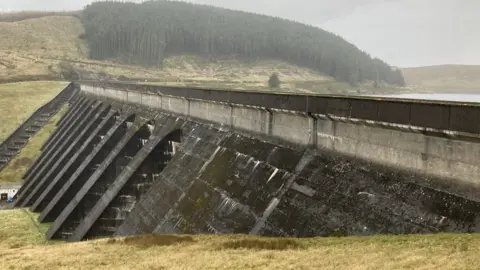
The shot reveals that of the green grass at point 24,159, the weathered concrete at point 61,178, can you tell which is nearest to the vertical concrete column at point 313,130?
the weathered concrete at point 61,178

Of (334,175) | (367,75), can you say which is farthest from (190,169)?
(367,75)

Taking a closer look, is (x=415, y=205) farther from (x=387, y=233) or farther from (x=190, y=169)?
(x=190, y=169)

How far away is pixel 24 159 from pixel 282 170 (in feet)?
134

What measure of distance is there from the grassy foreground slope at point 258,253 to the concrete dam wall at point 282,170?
0.96 m

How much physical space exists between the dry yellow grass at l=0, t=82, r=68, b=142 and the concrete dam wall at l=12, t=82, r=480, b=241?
114 ft

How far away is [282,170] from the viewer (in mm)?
13984

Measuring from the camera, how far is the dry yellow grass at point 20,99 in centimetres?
5602

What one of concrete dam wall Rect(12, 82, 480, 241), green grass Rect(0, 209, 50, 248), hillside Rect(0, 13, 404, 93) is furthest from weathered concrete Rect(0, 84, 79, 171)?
concrete dam wall Rect(12, 82, 480, 241)

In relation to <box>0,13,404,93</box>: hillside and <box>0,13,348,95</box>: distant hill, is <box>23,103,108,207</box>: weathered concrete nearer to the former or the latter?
<box>0,13,404,93</box>: hillside

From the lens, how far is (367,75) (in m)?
152

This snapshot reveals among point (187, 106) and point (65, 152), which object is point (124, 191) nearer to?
point (187, 106)

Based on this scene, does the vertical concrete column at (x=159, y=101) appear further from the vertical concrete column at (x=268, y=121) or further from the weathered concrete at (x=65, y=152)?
the vertical concrete column at (x=268, y=121)

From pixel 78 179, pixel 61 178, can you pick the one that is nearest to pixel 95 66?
pixel 61 178

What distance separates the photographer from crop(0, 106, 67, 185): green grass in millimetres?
41594
